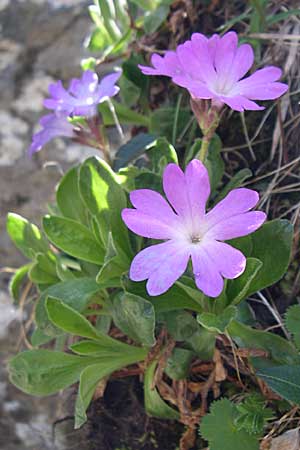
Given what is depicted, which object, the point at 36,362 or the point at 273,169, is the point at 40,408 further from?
the point at 273,169

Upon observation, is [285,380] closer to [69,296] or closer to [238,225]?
[238,225]

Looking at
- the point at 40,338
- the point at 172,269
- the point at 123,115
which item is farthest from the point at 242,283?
the point at 123,115

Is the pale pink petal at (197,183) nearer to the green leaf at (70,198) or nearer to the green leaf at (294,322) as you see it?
the green leaf at (294,322)

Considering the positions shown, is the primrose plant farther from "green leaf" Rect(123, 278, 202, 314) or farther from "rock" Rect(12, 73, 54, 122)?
"rock" Rect(12, 73, 54, 122)

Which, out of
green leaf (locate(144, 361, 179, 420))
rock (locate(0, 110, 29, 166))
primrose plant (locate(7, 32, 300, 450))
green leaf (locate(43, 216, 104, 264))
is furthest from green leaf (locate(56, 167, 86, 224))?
rock (locate(0, 110, 29, 166))

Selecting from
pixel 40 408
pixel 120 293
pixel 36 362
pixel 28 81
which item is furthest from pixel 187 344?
pixel 28 81

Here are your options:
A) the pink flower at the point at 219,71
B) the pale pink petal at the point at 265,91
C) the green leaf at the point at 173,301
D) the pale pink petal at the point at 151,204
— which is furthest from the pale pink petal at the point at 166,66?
the green leaf at the point at 173,301
